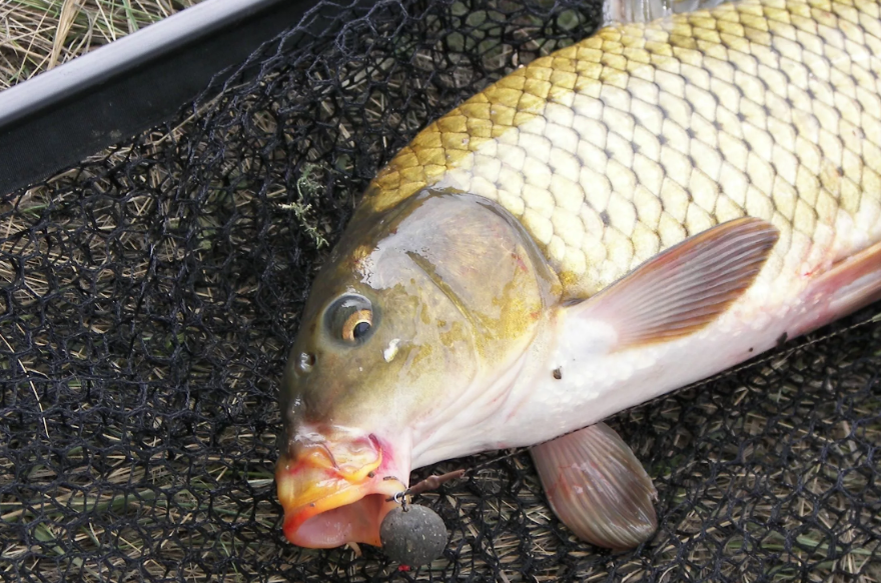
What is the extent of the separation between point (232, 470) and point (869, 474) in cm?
129

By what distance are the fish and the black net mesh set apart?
0.69ft

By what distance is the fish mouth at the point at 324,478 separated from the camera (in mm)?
1132

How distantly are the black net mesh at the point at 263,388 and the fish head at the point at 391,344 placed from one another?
0.40 metres

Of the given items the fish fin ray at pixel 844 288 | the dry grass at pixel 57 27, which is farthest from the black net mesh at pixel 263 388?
the dry grass at pixel 57 27

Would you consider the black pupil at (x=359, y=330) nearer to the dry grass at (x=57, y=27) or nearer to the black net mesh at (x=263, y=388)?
the black net mesh at (x=263, y=388)

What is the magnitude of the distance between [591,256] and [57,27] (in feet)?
4.24

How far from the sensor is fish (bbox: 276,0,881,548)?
1.21 m

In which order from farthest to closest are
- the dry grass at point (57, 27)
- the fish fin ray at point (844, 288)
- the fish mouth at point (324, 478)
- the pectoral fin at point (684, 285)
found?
Result: 1. the dry grass at point (57, 27)
2. the fish fin ray at point (844, 288)
3. the pectoral fin at point (684, 285)
4. the fish mouth at point (324, 478)

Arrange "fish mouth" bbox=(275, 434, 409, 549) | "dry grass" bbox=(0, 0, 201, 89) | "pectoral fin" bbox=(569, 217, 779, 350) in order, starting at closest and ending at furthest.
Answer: "fish mouth" bbox=(275, 434, 409, 549)
"pectoral fin" bbox=(569, 217, 779, 350)
"dry grass" bbox=(0, 0, 201, 89)

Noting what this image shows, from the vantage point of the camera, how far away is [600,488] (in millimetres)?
1574

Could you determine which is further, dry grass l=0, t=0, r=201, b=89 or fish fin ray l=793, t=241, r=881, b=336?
dry grass l=0, t=0, r=201, b=89

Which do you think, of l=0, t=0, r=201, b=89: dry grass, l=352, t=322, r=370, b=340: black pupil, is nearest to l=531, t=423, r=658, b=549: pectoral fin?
l=352, t=322, r=370, b=340: black pupil

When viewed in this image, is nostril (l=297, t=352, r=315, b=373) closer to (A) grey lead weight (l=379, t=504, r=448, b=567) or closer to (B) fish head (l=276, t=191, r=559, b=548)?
(B) fish head (l=276, t=191, r=559, b=548)

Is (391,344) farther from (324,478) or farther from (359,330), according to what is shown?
(324,478)
